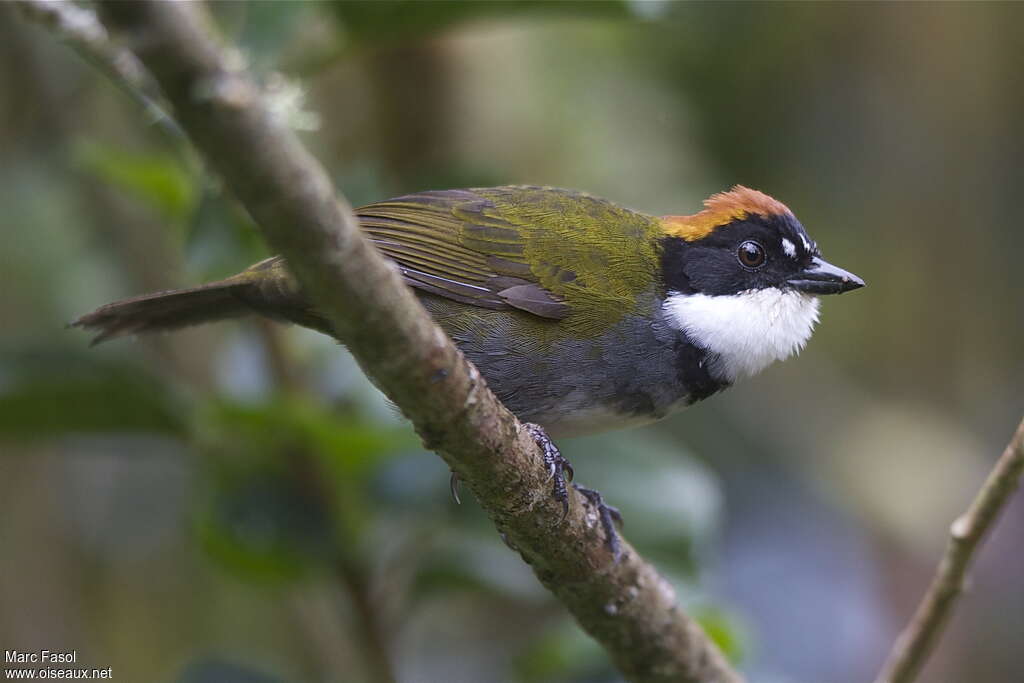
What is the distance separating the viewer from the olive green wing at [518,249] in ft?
9.30

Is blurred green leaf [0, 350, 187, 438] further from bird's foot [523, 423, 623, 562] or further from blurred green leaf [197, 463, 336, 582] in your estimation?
bird's foot [523, 423, 623, 562]

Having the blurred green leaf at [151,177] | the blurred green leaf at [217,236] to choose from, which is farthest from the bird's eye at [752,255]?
the blurred green leaf at [151,177]

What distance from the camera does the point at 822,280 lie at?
302 centimetres

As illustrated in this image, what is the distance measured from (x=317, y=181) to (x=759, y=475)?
12.1 ft

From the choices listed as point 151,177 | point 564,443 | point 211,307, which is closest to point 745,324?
point 564,443

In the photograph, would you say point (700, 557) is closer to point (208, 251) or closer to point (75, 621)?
point (208, 251)

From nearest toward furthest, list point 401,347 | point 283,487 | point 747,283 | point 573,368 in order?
A: point 401,347, point 573,368, point 747,283, point 283,487

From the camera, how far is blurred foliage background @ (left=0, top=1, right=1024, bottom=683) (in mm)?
3199

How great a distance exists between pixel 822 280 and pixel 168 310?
177 cm

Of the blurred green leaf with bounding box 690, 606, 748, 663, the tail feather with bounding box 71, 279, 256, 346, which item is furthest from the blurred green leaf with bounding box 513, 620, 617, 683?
the tail feather with bounding box 71, 279, 256, 346

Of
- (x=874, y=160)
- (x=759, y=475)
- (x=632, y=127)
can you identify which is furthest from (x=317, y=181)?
(x=874, y=160)

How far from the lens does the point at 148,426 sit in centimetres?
321

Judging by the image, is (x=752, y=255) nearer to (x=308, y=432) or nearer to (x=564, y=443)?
(x=564, y=443)

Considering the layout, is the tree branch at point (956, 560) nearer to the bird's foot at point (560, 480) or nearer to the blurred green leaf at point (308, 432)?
the bird's foot at point (560, 480)
